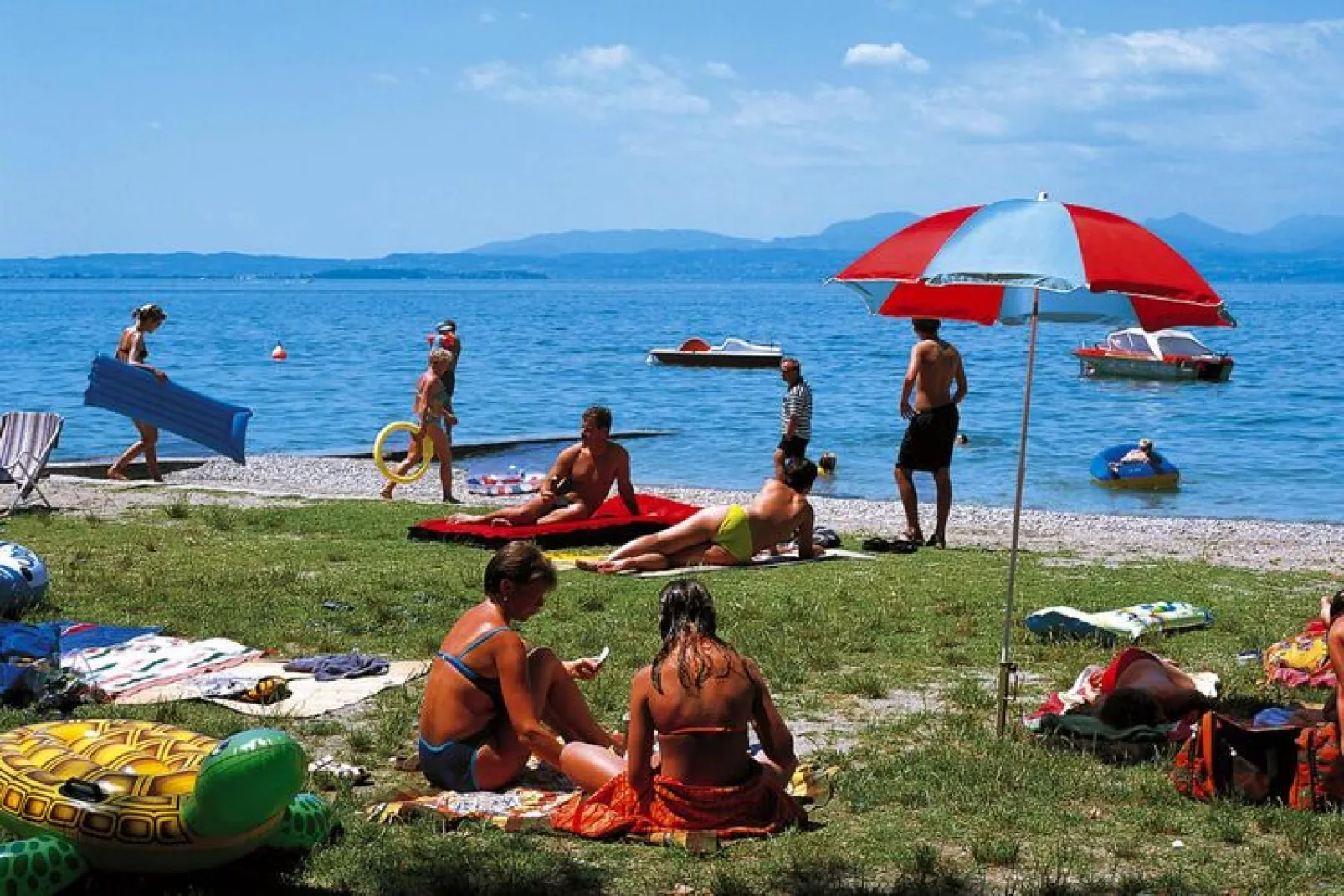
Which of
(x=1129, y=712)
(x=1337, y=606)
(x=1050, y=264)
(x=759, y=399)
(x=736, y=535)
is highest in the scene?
(x=1050, y=264)

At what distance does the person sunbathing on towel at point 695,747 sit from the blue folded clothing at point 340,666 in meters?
2.42

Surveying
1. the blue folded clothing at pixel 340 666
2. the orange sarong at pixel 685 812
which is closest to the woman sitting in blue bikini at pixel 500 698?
the orange sarong at pixel 685 812

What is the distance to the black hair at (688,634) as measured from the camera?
204 inches

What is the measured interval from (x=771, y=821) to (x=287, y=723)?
7.75ft

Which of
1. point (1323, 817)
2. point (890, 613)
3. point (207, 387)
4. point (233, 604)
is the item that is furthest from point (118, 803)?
point (207, 387)

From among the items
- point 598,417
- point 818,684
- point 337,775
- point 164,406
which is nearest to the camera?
point 337,775

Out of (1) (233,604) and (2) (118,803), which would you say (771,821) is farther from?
(1) (233,604)

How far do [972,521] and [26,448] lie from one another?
9.11 m

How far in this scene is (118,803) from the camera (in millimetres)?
4402

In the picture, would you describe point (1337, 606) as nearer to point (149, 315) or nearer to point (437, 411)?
point (437, 411)

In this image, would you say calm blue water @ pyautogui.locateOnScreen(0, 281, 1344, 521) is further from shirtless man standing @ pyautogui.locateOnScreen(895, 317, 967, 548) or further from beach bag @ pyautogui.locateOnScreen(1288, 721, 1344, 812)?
beach bag @ pyautogui.locateOnScreen(1288, 721, 1344, 812)

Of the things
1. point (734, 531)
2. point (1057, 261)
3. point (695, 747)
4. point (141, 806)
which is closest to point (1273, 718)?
point (1057, 261)

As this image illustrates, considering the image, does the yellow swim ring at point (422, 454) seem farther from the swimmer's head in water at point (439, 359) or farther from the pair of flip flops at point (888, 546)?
the pair of flip flops at point (888, 546)

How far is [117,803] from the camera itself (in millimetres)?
4402
